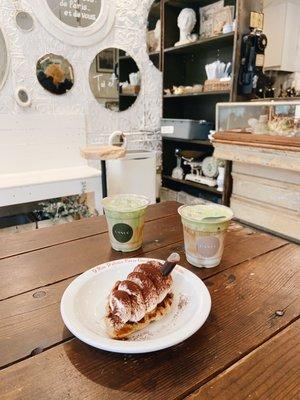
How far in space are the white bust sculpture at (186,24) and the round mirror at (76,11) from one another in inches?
32.9

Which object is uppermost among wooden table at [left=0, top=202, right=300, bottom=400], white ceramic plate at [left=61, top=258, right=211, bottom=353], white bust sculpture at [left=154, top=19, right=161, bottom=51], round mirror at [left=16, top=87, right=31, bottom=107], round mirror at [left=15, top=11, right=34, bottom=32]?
white bust sculpture at [left=154, top=19, right=161, bottom=51]

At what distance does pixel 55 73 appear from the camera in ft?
9.31

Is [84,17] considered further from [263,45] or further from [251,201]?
[251,201]

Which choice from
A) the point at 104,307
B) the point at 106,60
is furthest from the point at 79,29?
the point at 104,307

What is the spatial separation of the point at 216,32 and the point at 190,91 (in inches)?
22.9

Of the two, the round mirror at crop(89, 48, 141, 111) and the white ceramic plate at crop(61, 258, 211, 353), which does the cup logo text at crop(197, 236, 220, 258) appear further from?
the round mirror at crop(89, 48, 141, 111)

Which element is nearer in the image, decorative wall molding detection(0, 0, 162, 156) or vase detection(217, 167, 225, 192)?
decorative wall molding detection(0, 0, 162, 156)

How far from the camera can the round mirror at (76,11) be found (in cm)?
272

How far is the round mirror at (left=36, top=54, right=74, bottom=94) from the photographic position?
278 cm

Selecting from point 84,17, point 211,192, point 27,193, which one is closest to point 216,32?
point 84,17

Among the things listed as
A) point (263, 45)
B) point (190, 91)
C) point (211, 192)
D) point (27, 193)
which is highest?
point (263, 45)

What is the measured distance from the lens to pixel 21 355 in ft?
1.78

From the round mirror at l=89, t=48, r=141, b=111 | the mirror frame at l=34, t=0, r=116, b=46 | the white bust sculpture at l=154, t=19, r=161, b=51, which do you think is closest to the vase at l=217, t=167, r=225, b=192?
the round mirror at l=89, t=48, r=141, b=111

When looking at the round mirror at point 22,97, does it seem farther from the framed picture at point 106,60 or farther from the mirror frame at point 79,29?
the framed picture at point 106,60
